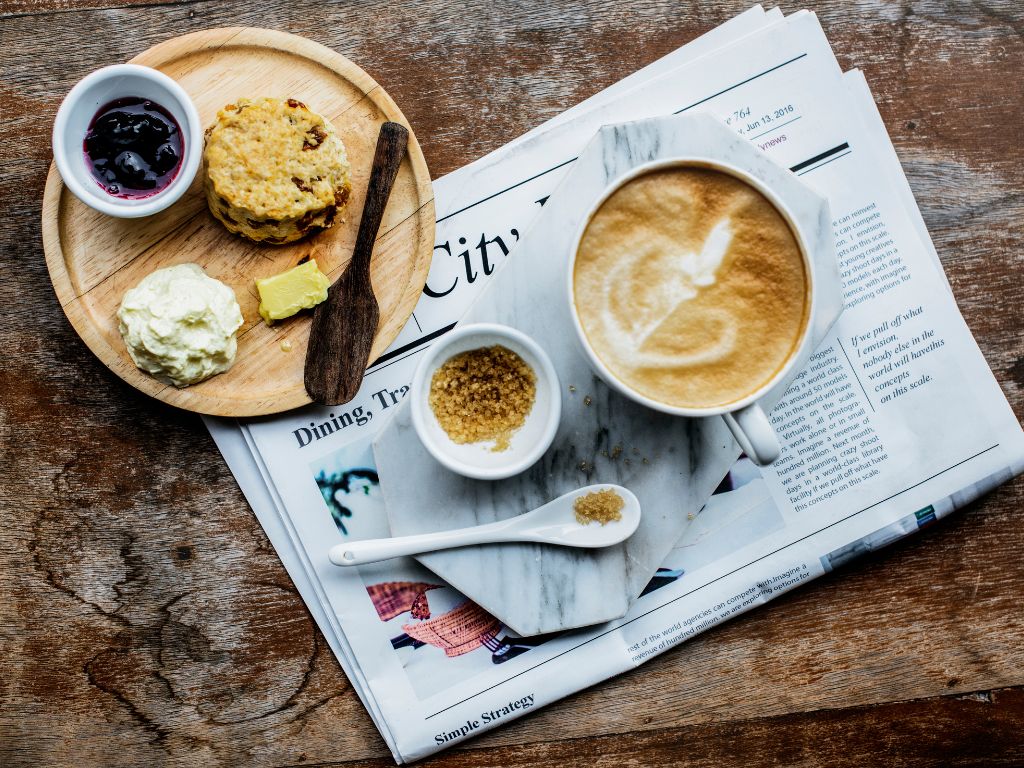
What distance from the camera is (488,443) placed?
98 centimetres

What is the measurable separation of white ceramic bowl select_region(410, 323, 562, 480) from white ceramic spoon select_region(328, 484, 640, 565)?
10 centimetres

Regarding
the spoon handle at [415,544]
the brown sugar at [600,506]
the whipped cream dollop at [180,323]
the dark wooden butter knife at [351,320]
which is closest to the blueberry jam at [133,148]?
the whipped cream dollop at [180,323]

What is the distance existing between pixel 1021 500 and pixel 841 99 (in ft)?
2.29

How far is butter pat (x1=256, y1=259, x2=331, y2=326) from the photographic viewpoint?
0.97 meters

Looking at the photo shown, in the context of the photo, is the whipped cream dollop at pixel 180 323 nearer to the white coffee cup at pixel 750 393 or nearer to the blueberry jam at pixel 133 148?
the blueberry jam at pixel 133 148

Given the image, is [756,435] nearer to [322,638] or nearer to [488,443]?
[488,443]

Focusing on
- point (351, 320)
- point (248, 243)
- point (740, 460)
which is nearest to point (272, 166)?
point (248, 243)

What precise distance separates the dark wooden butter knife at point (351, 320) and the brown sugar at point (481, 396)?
0.12m

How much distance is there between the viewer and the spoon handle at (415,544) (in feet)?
3.26

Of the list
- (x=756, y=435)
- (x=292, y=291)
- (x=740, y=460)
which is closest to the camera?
(x=756, y=435)

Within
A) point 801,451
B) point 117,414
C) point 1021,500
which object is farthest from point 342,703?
point 1021,500

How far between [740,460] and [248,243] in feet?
2.59

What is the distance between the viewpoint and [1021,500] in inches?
44.8

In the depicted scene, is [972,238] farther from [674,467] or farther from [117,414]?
[117,414]
